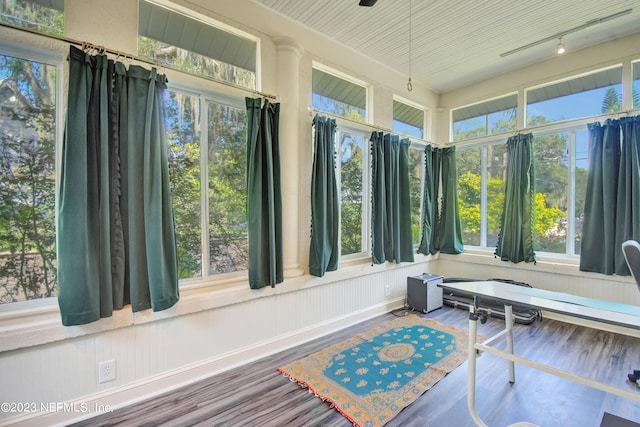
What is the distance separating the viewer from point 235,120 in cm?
268

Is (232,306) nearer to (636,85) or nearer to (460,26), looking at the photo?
(460,26)

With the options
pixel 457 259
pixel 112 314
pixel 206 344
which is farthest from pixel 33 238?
pixel 457 259

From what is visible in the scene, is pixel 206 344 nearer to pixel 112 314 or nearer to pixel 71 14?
pixel 112 314

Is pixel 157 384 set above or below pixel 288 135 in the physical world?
below

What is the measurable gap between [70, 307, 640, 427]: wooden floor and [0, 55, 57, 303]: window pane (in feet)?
3.32

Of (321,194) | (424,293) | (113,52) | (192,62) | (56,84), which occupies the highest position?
(192,62)

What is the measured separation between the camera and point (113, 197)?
6.39 ft

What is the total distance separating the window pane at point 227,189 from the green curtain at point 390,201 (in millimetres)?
1648

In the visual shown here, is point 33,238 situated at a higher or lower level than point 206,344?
higher

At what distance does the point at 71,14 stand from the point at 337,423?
3142mm

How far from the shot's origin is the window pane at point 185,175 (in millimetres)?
2344

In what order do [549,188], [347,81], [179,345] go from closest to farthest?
[179,345] → [347,81] → [549,188]

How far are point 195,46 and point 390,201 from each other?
263cm

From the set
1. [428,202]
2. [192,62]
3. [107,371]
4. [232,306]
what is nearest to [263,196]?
[232,306]
